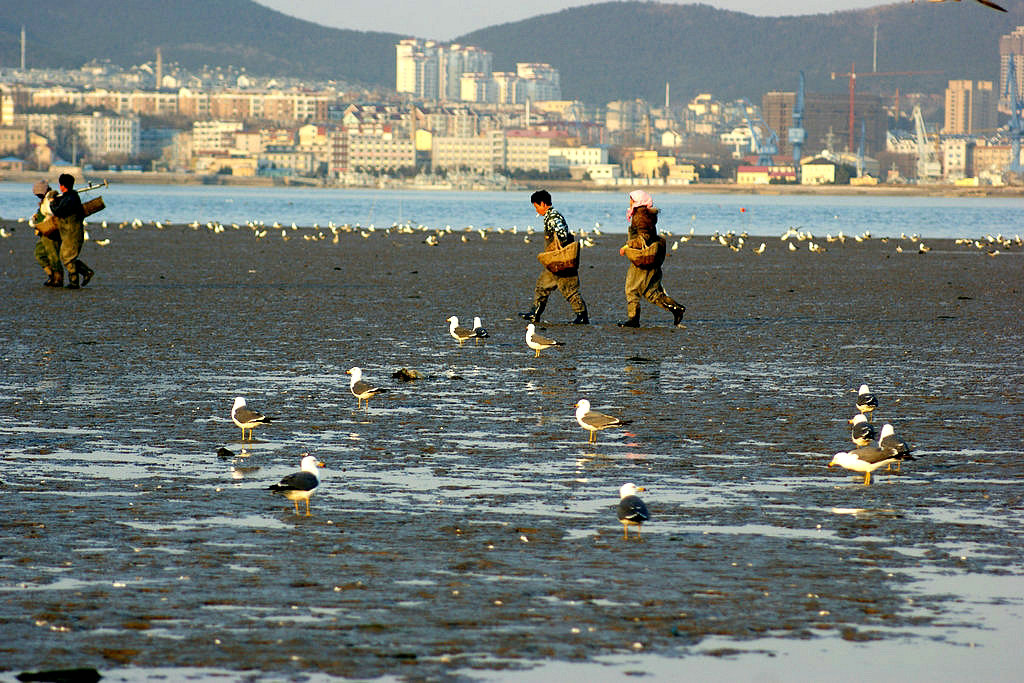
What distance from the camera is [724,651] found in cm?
597

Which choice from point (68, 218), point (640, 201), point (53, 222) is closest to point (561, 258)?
point (640, 201)

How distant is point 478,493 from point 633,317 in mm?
10883

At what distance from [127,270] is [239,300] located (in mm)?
8409

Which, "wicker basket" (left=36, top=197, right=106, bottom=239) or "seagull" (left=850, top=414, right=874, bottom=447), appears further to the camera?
"wicker basket" (left=36, top=197, right=106, bottom=239)

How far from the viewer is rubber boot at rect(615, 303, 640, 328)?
64.5 ft

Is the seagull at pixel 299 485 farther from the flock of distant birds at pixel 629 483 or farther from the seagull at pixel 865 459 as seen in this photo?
the seagull at pixel 865 459

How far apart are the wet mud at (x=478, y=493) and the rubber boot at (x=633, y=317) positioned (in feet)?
1.03

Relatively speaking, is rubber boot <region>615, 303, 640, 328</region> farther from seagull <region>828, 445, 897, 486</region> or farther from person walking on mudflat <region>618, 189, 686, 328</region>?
seagull <region>828, 445, 897, 486</region>

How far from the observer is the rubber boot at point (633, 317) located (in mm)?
19672

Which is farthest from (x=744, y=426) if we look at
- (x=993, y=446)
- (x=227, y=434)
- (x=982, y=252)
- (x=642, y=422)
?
(x=982, y=252)

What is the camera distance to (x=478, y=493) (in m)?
9.10

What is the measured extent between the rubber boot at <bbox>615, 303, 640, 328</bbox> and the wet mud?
0.31 metres

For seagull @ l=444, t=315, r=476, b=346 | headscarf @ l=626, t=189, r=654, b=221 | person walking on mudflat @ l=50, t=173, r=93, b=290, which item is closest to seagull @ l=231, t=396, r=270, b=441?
seagull @ l=444, t=315, r=476, b=346

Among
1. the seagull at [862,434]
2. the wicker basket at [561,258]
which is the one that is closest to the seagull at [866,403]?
the seagull at [862,434]
